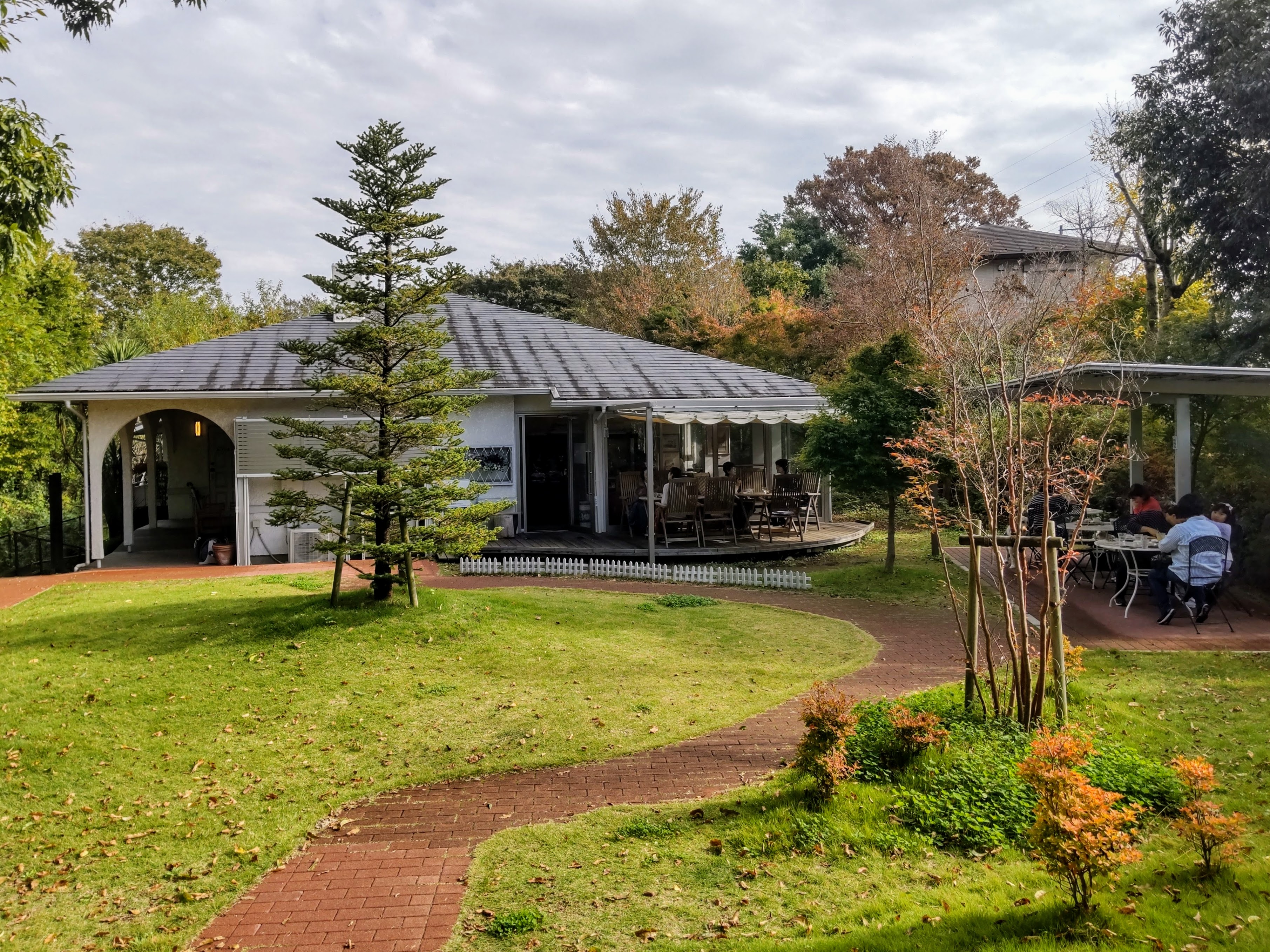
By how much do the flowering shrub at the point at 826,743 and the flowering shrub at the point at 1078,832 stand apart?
1.38 meters

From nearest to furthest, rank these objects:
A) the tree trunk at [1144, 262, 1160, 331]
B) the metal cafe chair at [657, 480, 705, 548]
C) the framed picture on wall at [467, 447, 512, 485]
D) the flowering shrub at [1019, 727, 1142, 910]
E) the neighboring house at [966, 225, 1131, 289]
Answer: the flowering shrub at [1019, 727, 1142, 910] → the metal cafe chair at [657, 480, 705, 548] → the framed picture on wall at [467, 447, 512, 485] → the tree trunk at [1144, 262, 1160, 331] → the neighboring house at [966, 225, 1131, 289]

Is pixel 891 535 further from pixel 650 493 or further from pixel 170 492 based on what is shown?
pixel 170 492

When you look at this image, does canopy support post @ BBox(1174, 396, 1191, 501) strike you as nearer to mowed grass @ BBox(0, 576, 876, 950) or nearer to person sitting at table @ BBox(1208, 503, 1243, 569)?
person sitting at table @ BBox(1208, 503, 1243, 569)

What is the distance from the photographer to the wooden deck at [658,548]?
16.8m

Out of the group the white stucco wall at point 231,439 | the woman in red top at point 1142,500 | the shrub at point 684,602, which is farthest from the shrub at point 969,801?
the white stucco wall at point 231,439

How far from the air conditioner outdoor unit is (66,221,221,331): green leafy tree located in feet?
87.0

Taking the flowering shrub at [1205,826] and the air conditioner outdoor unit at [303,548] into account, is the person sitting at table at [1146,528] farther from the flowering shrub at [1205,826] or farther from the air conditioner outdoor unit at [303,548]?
the air conditioner outdoor unit at [303,548]

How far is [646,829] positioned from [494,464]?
552 inches

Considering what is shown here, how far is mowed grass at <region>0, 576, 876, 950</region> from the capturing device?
5309mm

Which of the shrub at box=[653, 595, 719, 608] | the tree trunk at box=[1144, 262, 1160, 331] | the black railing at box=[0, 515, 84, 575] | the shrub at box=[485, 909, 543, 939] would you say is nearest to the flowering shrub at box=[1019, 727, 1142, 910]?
the shrub at box=[485, 909, 543, 939]

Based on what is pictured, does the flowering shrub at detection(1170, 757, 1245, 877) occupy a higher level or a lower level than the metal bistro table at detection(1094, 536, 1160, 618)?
lower

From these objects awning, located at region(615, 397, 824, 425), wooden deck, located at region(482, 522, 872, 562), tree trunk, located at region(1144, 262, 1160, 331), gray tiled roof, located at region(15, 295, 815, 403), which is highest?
tree trunk, located at region(1144, 262, 1160, 331)

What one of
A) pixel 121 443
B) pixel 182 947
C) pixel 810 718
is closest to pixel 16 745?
pixel 182 947

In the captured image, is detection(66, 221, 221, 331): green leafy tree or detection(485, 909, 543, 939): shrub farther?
detection(66, 221, 221, 331): green leafy tree
